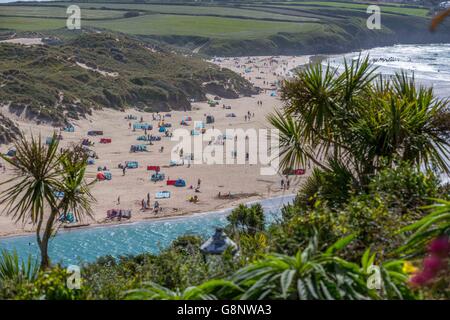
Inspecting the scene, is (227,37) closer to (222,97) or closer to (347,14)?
(347,14)

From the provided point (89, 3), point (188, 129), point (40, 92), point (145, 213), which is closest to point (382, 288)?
point (145, 213)

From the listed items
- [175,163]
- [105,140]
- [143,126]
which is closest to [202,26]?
[143,126]

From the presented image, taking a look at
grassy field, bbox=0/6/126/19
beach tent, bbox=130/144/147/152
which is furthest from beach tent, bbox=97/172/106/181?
grassy field, bbox=0/6/126/19

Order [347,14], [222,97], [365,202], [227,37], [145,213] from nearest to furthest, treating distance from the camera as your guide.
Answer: [365,202] → [145,213] → [222,97] → [227,37] → [347,14]

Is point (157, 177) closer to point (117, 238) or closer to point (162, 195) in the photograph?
point (162, 195)

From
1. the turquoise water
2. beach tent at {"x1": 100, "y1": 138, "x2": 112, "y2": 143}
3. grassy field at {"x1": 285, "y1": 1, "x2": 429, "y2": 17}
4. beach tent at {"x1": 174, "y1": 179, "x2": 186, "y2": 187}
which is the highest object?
grassy field at {"x1": 285, "y1": 1, "x2": 429, "y2": 17}

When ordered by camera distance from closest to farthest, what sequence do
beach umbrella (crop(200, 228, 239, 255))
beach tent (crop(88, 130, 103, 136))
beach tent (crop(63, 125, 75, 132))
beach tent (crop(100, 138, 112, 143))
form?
1. beach umbrella (crop(200, 228, 239, 255))
2. beach tent (crop(100, 138, 112, 143))
3. beach tent (crop(88, 130, 103, 136))
4. beach tent (crop(63, 125, 75, 132))

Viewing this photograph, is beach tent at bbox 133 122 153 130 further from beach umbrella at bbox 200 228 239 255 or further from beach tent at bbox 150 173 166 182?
beach umbrella at bbox 200 228 239 255
